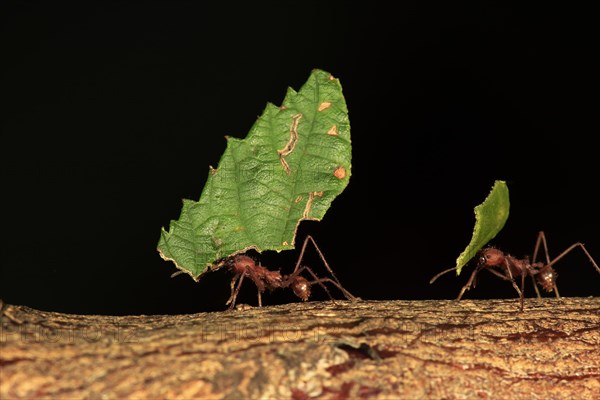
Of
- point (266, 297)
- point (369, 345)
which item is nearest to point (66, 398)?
point (369, 345)

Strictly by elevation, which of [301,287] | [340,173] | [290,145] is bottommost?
Answer: [301,287]

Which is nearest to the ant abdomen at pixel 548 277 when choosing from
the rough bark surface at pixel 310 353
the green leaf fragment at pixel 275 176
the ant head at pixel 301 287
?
the rough bark surface at pixel 310 353

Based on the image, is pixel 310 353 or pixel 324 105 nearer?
pixel 310 353

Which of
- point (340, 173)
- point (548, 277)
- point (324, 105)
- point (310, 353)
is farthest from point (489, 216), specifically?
point (548, 277)

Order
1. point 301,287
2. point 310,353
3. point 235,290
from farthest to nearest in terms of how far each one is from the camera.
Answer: point 301,287 < point 235,290 < point 310,353

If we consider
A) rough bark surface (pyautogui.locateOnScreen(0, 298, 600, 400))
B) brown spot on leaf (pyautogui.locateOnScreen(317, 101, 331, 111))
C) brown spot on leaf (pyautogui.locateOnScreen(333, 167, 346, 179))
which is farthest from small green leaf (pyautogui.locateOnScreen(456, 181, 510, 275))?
brown spot on leaf (pyautogui.locateOnScreen(317, 101, 331, 111))

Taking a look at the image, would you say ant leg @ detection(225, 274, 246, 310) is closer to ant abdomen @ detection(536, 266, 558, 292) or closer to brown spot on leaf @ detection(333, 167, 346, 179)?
brown spot on leaf @ detection(333, 167, 346, 179)

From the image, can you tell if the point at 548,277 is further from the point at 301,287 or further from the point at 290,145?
the point at 290,145
